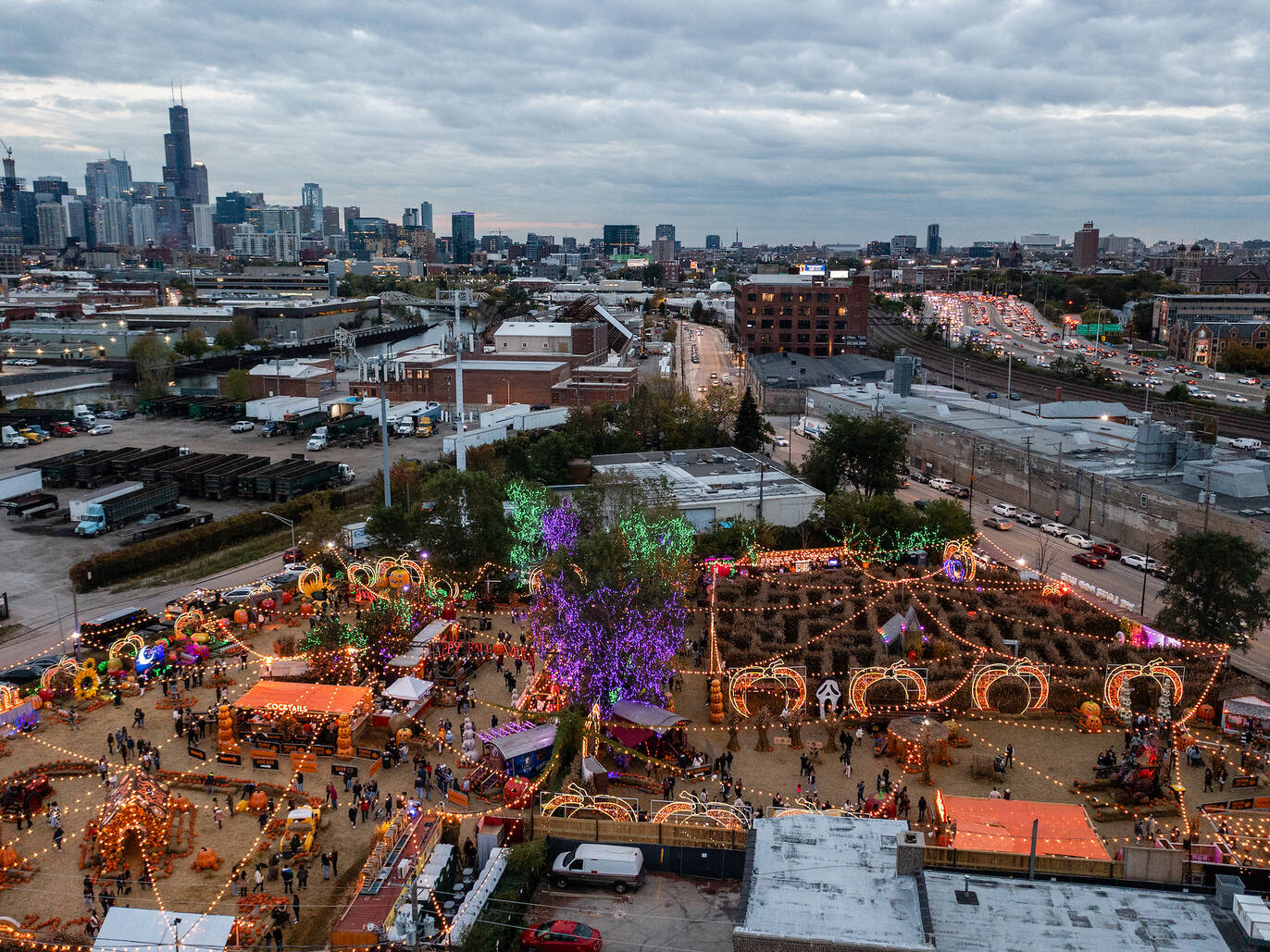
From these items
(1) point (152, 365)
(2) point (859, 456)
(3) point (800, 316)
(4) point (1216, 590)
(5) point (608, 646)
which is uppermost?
(3) point (800, 316)

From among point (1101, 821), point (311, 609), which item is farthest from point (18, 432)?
point (1101, 821)

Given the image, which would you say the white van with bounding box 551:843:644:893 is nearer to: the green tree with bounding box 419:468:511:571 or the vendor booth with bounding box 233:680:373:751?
the vendor booth with bounding box 233:680:373:751

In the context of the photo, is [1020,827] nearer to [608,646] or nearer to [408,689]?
[608,646]

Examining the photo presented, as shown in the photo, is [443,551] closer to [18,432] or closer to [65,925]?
[65,925]

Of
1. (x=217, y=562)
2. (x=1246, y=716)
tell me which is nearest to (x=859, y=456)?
(x=1246, y=716)

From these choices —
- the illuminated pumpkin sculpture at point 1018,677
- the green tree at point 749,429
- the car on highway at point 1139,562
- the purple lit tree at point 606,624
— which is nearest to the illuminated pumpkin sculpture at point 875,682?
the illuminated pumpkin sculpture at point 1018,677

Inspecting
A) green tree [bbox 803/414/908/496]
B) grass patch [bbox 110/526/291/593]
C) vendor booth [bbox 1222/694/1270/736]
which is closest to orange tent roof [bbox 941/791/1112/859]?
vendor booth [bbox 1222/694/1270/736]
